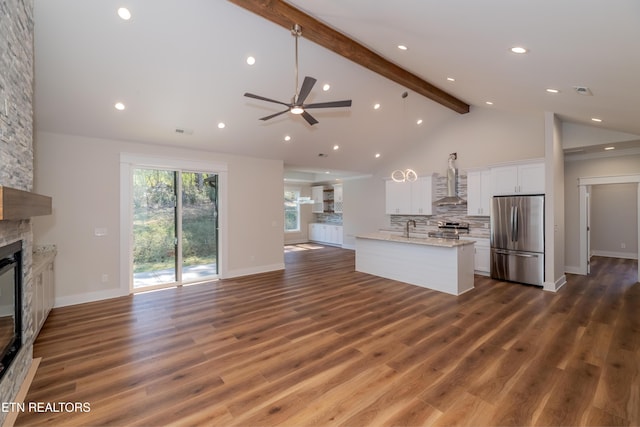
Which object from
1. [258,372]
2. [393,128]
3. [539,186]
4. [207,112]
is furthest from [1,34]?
[539,186]

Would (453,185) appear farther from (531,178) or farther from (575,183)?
(575,183)

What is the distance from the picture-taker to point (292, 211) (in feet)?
39.6

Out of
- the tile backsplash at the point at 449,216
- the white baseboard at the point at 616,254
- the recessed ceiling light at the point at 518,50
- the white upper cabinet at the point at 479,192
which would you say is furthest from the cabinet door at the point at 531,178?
the white baseboard at the point at 616,254

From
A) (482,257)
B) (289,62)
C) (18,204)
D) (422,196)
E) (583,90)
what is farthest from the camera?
(422,196)

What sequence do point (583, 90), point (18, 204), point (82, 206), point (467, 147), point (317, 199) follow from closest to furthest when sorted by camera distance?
point (18, 204) → point (583, 90) → point (82, 206) → point (467, 147) → point (317, 199)

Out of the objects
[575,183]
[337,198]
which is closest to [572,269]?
[575,183]

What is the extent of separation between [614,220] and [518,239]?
5012 millimetres

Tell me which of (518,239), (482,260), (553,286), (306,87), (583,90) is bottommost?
(553,286)

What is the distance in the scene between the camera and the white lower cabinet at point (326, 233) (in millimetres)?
11104

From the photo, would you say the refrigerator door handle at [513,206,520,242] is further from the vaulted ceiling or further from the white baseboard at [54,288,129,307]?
the white baseboard at [54,288,129,307]

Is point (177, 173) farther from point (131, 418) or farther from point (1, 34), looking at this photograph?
point (131, 418)

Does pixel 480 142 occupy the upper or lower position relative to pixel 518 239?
upper

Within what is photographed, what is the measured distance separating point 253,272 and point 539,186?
20.3ft

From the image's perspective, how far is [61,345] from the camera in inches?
127
